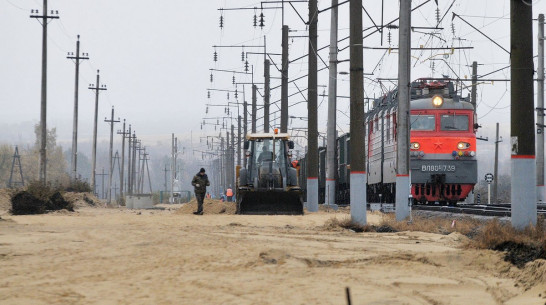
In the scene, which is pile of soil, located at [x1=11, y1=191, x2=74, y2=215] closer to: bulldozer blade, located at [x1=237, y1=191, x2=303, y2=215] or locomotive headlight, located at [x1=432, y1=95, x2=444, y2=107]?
bulldozer blade, located at [x1=237, y1=191, x2=303, y2=215]

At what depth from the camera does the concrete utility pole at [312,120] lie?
3359cm

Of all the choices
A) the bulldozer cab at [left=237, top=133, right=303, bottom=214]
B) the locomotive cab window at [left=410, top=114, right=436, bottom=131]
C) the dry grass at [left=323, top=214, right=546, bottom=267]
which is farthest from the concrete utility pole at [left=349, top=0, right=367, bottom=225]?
the bulldozer cab at [left=237, top=133, right=303, bottom=214]

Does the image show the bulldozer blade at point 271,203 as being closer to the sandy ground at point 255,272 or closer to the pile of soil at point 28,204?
the pile of soil at point 28,204

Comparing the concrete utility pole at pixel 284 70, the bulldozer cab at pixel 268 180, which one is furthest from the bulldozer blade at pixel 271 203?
the concrete utility pole at pixel 284 70

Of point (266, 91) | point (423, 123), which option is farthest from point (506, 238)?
→ point (266, 91)

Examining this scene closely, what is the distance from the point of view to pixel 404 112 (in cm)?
2380

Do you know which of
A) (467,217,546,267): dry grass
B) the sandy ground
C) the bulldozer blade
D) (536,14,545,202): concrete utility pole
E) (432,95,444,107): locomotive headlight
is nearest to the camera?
the sandy ground

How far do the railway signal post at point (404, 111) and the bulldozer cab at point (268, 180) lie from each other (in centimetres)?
663

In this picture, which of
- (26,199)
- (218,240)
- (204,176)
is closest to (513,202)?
(218,240)

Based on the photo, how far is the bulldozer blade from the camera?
30250mm

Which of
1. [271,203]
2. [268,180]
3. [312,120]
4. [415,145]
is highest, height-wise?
[312,120]

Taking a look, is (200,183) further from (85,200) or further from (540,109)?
(85,200)

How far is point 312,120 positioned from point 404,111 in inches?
420

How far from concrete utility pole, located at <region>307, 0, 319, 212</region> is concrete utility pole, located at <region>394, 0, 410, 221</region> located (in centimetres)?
960
